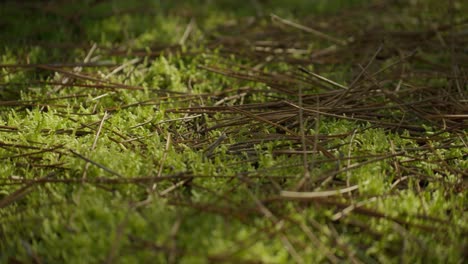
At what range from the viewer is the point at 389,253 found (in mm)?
1862

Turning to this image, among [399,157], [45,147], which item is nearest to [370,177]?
[399,157]

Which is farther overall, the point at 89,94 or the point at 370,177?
the point at 89,94

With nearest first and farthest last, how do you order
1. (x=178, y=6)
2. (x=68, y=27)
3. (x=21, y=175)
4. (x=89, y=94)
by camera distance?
(x=21, y=175), (x=89, y=94), (x=68, y=27), (x=178, y=6)

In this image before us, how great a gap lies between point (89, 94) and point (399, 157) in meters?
1.85

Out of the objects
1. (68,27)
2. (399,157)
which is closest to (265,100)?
(399,157)

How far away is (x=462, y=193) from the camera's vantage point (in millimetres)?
2135

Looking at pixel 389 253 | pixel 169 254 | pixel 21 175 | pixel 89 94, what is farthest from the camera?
pixel 89 94

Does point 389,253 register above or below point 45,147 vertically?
below

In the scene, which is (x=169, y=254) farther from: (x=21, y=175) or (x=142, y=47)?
(x=142, y=47)

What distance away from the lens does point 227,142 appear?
2.52 metres

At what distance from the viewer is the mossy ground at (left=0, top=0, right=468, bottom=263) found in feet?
6.05

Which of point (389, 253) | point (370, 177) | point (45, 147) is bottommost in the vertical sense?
point (389, 253)

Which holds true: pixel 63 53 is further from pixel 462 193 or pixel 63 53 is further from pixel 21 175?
pixel 462 193

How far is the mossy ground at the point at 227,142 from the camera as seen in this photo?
6.05 feet
